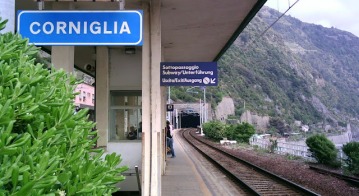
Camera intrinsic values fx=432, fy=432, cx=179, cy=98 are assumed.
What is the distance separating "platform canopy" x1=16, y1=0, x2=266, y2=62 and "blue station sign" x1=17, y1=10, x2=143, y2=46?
2.85m

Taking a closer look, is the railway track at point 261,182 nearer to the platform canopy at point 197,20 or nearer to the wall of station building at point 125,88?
the wall of station building at point 125,88

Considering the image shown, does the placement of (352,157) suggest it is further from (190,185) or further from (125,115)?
(125,115)

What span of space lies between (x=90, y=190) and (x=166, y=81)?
317 inches

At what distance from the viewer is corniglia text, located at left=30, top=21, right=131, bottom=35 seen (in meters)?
3.82

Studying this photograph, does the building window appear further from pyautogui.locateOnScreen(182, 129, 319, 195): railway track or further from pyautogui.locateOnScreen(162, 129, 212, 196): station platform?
pyautogui.locateOnScreen(182, 129, 319, 195): railway track

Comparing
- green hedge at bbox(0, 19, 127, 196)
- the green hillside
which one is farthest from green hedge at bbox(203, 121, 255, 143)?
the green hillside

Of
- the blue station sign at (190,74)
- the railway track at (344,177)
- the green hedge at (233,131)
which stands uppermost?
the blue station sign at (190,74)

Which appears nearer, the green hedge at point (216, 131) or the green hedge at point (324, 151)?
the green hedge at point (324, 151)

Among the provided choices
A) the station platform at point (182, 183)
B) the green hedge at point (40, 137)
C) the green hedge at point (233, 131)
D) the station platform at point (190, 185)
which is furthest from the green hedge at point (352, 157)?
the green hedge at point (233, 131)

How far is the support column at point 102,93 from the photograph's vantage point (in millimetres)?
10155

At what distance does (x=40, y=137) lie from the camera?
1.88 m

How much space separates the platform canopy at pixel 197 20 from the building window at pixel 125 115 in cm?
209

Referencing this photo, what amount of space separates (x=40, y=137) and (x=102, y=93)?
8449 mm

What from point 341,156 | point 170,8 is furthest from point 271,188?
point 341,156
